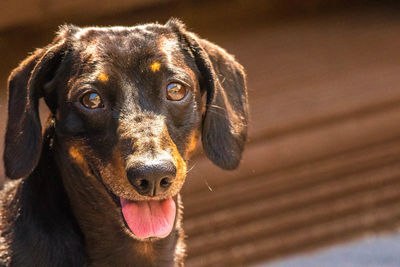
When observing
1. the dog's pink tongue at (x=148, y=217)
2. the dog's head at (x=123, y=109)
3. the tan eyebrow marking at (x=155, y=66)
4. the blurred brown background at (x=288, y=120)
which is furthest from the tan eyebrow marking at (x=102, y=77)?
the blurred brown background at (x=288, y=120)

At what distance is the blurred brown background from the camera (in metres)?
5.34

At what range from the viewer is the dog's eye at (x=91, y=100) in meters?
3.35

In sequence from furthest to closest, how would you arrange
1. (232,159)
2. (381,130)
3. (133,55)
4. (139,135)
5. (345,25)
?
(345,25)
(381,130)
(232,159)
(133,55)
(139,135)

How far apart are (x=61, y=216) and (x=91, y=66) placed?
1.74 ft

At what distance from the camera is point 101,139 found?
332cm

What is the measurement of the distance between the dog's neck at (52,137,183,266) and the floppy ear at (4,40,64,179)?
0.39ft

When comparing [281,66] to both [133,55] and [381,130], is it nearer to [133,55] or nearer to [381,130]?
[381,130]

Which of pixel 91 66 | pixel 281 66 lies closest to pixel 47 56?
pixel 91 66

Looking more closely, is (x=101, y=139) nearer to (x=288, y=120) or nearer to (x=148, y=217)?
(x=148, y=217)

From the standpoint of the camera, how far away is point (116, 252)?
3545 millimetres

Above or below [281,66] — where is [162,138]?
below

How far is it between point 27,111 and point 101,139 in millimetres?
284

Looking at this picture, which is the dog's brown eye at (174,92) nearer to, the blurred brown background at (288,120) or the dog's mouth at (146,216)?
the dog's mouth at (146,216)

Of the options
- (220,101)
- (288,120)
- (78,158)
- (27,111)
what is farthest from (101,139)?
(288,120)
